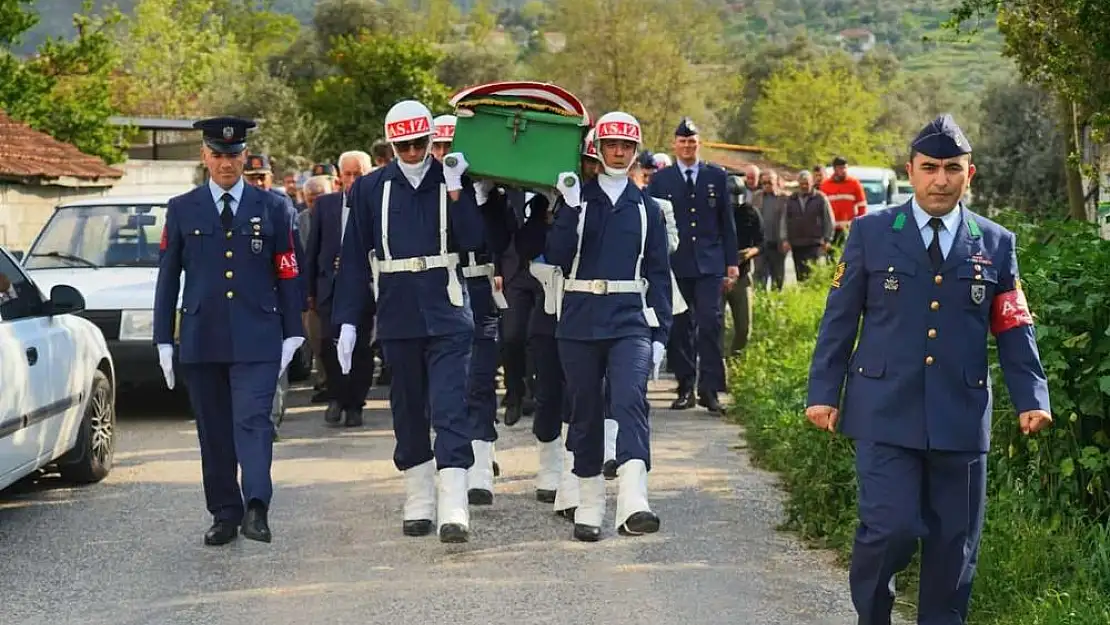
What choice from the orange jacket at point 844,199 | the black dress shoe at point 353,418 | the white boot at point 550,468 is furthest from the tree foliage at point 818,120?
the white boot at point 550,468

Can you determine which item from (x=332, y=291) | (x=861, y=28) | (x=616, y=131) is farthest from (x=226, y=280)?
(x=861, y=28)

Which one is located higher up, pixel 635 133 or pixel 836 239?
pixel 635 133

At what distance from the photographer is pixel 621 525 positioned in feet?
28.2

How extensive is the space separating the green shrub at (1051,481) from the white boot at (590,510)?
1.03 meters

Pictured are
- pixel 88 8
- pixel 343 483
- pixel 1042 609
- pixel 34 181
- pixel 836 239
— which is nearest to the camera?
pixel 1042 609

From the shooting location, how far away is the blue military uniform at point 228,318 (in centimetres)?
853

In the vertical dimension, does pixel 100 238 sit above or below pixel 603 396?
above

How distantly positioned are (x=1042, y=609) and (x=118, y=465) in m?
6.70

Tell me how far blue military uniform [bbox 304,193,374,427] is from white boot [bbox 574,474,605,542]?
4.61 m

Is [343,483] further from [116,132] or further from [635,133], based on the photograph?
[116,132]

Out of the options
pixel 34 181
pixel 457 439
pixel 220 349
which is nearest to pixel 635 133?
pixel 457 439

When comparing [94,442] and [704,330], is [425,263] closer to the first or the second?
[94,442]

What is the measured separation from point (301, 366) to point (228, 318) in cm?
781

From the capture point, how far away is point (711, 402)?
13578mm
